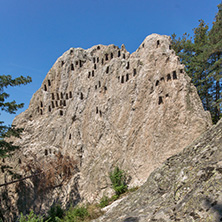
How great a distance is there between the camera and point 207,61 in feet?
73.6

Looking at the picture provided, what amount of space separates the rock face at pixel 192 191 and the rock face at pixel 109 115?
599 centimetres

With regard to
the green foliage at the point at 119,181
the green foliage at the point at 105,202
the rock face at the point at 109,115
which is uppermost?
the rock face at the point at 109,115

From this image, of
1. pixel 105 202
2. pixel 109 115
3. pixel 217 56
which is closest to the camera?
pixel 105 202

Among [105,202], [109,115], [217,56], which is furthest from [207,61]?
[105,202]

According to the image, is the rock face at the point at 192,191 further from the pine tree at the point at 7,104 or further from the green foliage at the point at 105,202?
the pine tree at the point at 7,104

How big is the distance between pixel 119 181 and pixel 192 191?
922cm

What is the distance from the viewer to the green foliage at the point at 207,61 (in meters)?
19.7

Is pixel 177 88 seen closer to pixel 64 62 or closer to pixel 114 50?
pixel 114 50

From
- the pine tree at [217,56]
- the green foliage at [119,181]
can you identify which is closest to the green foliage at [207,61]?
the pine tree at [217,56]

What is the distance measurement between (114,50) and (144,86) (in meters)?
7.56

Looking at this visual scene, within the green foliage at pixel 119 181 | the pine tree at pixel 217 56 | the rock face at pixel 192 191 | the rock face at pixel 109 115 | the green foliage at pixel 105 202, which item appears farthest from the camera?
the pine tree at pixel 217 56

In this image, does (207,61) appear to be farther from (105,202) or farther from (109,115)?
(105,202)

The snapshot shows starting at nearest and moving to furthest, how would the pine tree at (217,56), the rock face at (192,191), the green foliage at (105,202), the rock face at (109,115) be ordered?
the rock face at (192,191)
the green foliage at (105,202)
the rock face at (109,115)
the pine tree at (217,56)

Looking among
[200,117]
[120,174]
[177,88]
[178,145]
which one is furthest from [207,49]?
[120,174]
